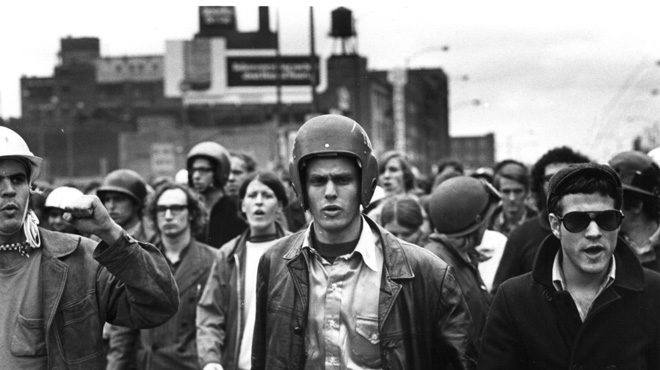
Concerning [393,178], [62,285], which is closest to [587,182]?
[62,285]

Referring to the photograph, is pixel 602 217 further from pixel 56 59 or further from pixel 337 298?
pixel 56 59

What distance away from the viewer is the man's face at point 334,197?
4.28m

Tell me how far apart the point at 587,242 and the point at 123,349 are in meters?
4.05

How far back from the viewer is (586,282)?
413 cm

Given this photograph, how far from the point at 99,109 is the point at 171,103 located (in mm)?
7016

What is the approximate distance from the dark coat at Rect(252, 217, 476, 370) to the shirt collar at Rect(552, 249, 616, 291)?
424 mm

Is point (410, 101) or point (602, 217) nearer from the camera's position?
point (602, 217)

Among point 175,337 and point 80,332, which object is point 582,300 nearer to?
point 80,332

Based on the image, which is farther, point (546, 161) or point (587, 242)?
point (546, 161)

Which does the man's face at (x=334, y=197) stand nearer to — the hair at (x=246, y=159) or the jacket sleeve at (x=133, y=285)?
the jacket sleeve at (x=133, y=285)

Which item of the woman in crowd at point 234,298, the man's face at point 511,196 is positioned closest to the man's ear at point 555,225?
the woman in crowd at point 234,298

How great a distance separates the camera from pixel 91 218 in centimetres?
403

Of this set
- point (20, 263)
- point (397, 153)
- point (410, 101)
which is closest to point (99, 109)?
point (410, 101)

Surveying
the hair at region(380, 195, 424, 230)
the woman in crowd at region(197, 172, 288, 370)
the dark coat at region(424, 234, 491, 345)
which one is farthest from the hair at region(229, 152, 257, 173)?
the dark coat at region(424, 234, 491, 345)
